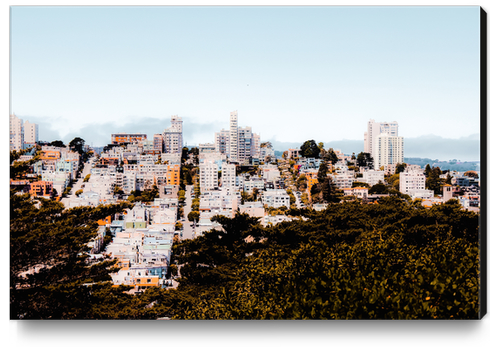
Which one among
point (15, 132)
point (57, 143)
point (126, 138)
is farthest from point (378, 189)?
point (15, 132)

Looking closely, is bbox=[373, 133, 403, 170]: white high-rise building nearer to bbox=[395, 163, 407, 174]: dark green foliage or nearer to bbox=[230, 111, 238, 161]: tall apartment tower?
bbox=[395, 163, 407, 174]: dark green foliage

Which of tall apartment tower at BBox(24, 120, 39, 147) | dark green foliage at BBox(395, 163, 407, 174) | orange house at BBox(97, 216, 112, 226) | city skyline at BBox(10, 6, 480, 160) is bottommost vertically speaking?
orange house at BBox(97, 216, 112, 226)

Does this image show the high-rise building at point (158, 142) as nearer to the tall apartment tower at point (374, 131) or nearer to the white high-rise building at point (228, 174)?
the white high-rise building at point (228, 174)

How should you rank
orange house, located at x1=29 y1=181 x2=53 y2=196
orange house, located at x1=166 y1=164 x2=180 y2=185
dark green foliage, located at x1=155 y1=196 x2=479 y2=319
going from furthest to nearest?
orange house, located at x1=166 y1=164 x2=180 y2=185 → orange house, located at x1=29 y1=181 x2=53 y2=196 → dark green foliage, located at x1=155 y1=196 x2=479 y2=319

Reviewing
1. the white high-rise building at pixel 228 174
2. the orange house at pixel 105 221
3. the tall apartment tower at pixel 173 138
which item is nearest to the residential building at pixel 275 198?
the white high-rise building at pixel 228 174

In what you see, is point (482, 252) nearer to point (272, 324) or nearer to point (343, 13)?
point (272, 324)

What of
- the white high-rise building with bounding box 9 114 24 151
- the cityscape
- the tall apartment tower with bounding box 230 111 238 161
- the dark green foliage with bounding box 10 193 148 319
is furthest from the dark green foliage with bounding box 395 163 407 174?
the white high-rise building with bounding box 9 114 24 151

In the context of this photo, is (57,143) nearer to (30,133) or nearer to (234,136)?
(30,133)

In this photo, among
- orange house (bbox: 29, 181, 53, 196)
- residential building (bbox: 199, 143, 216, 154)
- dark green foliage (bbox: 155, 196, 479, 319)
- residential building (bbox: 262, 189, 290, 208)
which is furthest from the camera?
residential building (bbox: 262, 189, 290, 208)
